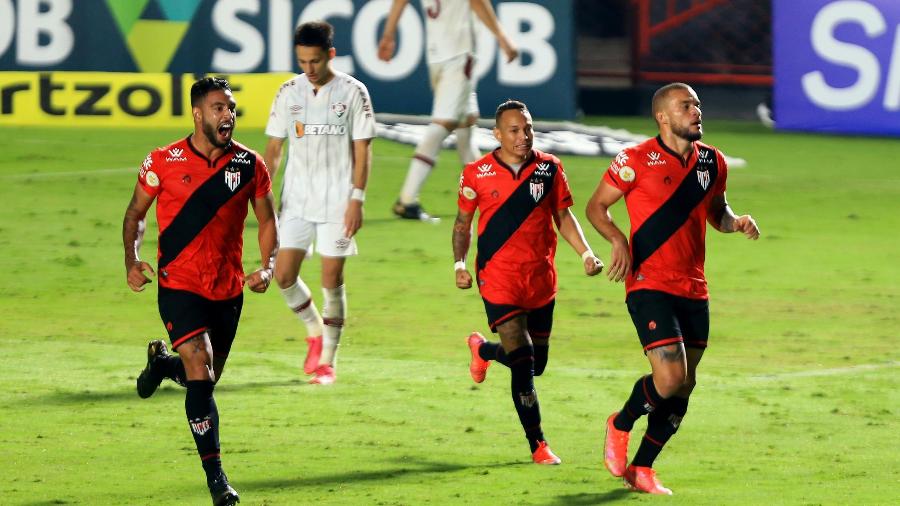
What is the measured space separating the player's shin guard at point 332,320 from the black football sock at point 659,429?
3016 mm

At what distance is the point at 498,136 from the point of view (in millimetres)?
8992

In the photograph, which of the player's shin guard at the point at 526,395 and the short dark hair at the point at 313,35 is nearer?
the player's shin guard at the point at 526,395

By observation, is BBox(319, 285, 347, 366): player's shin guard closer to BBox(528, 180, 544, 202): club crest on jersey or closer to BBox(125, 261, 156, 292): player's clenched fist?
BBox(528, 180, 544, 202): club crest on jersey

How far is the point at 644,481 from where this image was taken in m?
8.21

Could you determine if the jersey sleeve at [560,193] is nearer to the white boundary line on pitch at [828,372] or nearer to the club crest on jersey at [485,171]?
the club crest on jersey at [485,171]

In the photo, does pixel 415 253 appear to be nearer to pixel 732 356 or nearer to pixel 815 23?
pixel 732 356

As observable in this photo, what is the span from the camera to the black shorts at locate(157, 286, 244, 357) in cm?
806

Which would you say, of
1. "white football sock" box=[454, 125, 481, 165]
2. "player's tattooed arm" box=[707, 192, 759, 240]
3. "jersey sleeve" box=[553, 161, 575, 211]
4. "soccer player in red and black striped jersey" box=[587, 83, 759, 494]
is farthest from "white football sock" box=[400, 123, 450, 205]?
"soccer player in red and black striped jersey" box=[587, 83, 759, 494]

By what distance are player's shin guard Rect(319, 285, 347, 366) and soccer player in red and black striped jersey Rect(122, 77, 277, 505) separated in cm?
258

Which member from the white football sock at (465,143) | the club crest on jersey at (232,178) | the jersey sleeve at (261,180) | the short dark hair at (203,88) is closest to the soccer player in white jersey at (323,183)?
the jersey sleeve at (261,180)

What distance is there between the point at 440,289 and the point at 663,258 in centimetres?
633

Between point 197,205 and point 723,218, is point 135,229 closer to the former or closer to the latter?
point 197,205

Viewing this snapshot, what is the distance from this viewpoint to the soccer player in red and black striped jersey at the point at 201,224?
315 inches

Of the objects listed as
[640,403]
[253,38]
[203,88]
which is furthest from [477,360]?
[253,38]
